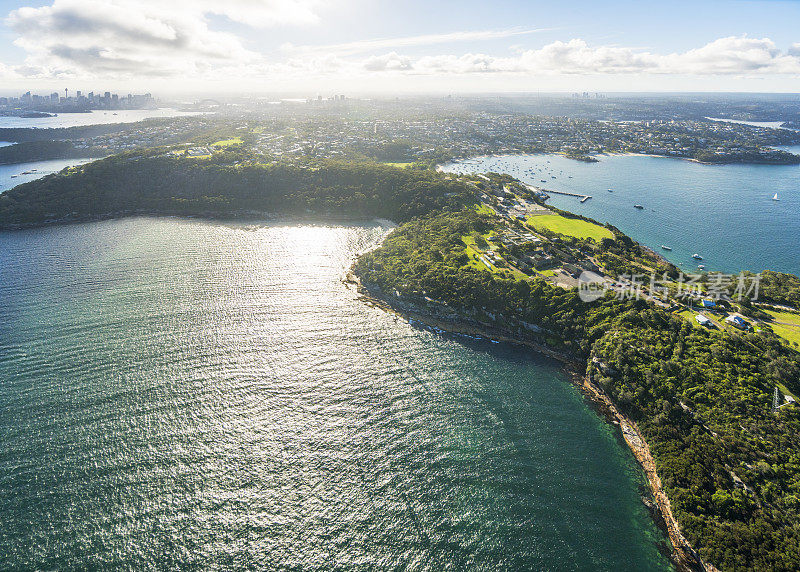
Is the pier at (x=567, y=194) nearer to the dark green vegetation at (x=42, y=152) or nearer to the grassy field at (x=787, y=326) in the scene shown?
the grassy field at (x=787, y=326)

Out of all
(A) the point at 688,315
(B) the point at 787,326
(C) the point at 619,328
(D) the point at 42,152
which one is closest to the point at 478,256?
(C) the point at 619,328

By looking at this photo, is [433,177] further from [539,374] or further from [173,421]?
[173,421]

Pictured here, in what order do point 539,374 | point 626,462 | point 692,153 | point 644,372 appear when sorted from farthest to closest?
point 692,153 < point 539,374 < point 644,372 < point 626,462

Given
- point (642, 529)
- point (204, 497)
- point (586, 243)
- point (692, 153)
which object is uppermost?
point (692, 153)

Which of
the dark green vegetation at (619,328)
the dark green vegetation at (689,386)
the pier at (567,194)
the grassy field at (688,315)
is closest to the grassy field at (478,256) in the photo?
the dark green vegetation at (619,328)

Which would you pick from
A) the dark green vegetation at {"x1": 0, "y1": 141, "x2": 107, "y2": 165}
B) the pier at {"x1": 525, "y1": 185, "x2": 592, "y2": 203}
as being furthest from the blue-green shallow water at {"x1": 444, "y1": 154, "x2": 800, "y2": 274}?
the dark green vegetation at {"x1": 0, "y1": 141, "x2": 107, "y2": 165}

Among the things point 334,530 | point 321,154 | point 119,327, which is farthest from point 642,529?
point 321,154
